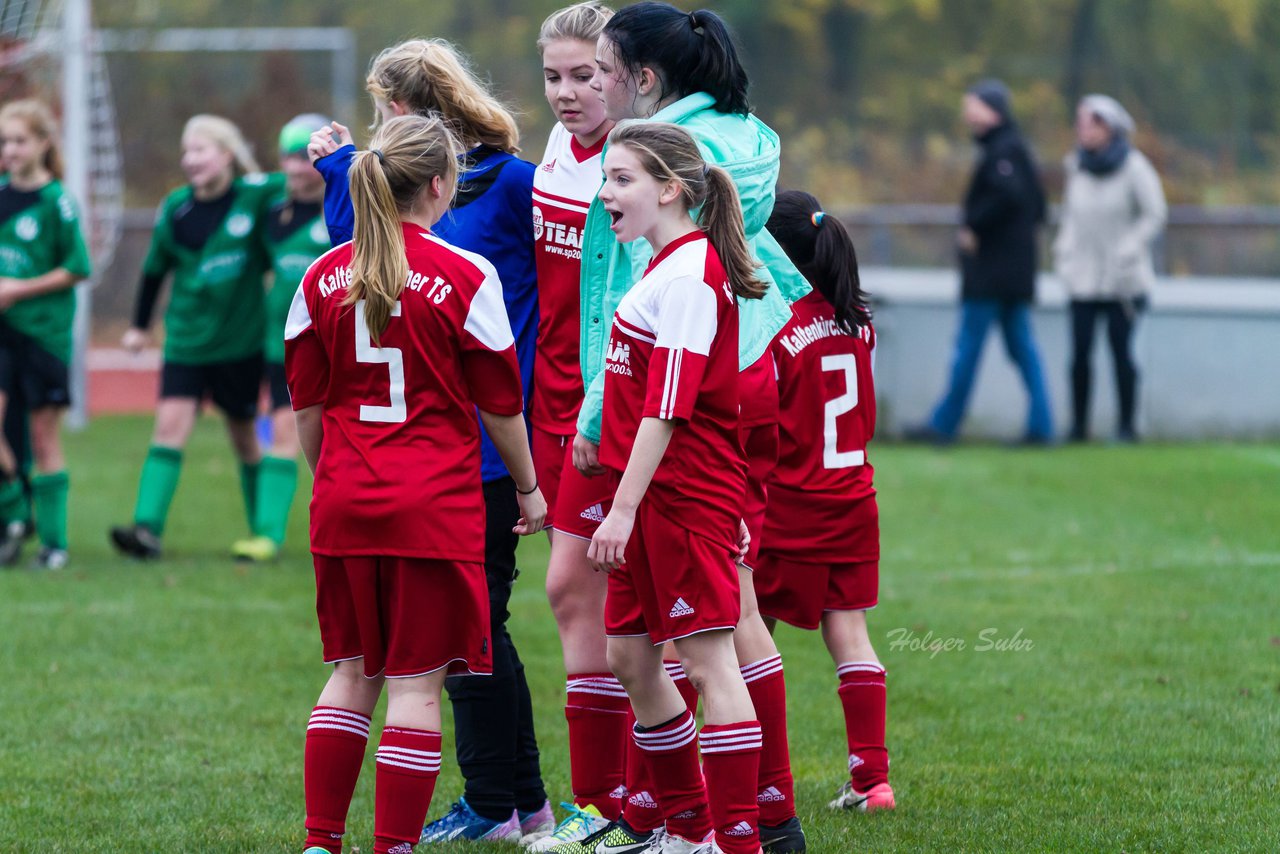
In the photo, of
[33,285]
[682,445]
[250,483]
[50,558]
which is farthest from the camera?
[250,483]

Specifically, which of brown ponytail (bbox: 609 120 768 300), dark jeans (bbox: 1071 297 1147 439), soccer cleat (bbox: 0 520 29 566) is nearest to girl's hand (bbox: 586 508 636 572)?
brown ponytail (bbox: 609 120 768 300)

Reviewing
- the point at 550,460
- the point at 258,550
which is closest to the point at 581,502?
the point at 550,460

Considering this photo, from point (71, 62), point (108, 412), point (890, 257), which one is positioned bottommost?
point (108, 412)

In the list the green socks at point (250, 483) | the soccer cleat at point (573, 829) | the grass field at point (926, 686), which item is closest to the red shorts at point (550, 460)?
the soccer cleat at point (573, 829)

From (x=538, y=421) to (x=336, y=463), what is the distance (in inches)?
29.2

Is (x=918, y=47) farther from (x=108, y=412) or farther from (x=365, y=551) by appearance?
(x=365, y=551)

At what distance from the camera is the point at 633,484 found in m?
3.61

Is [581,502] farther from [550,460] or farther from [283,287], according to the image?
[283,287]

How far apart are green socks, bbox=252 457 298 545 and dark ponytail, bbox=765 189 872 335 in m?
4.61

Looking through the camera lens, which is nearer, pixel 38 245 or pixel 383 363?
pixel 383 363

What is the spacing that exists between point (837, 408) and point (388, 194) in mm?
1513

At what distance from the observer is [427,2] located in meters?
36.1

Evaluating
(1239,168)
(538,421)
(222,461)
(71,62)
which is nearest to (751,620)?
(538,421)

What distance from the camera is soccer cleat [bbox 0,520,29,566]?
28.1ft
